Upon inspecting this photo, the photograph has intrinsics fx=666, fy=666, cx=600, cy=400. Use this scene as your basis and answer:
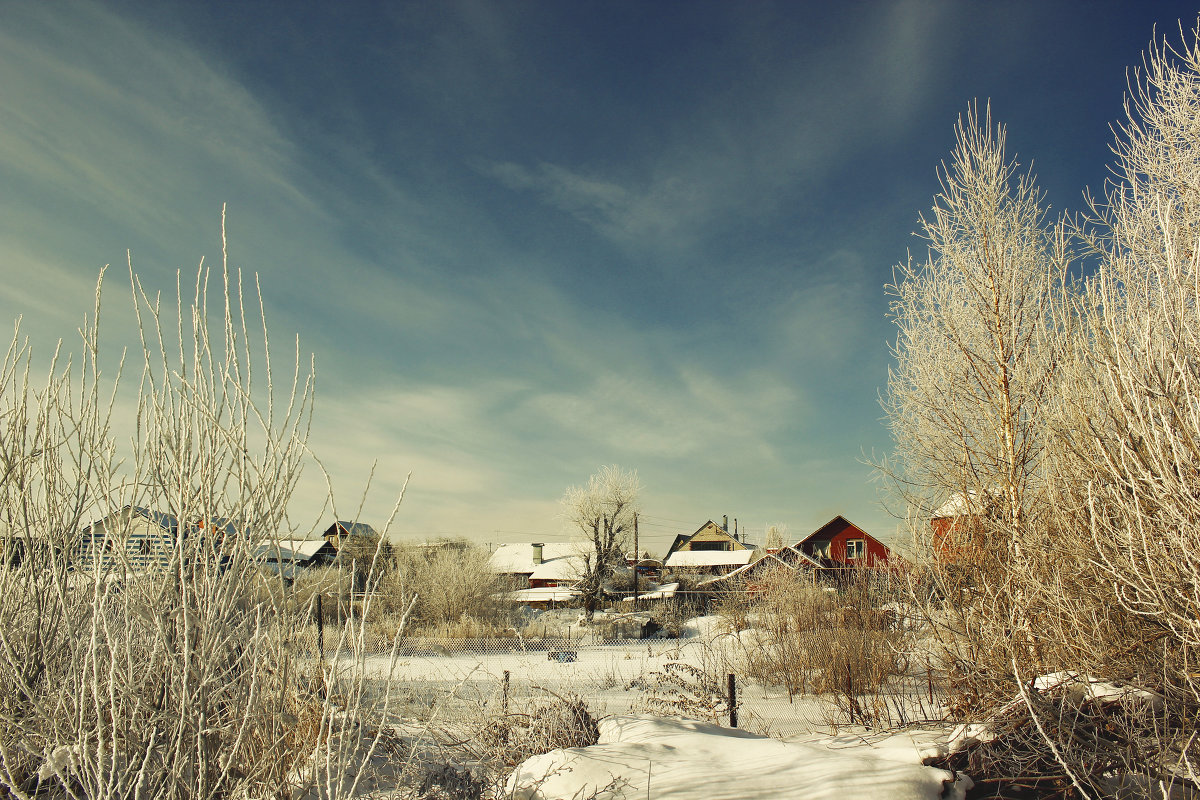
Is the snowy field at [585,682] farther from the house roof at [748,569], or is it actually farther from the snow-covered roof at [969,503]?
the house roof at [748,569]

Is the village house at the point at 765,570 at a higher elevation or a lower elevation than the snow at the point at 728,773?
higher

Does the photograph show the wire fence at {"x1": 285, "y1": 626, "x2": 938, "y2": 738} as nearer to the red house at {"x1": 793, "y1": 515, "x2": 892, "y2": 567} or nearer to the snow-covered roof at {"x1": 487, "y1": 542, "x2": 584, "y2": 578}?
the red house at {"x1": 793, "y1": 515, "x2": 892, "y2": 567}

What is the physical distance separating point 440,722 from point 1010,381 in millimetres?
6849

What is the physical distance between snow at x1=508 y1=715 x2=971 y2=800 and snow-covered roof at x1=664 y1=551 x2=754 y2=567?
126 feet

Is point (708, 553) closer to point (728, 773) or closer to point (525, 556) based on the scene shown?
point (525, 556)

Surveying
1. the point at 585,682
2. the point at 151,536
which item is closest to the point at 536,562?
the point at 585,682

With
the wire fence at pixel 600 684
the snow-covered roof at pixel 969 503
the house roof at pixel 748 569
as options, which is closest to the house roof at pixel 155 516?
the wire fence at pixel 600 684

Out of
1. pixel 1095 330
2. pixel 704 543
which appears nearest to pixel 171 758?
pixel 1095 330

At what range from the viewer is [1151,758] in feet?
13.4

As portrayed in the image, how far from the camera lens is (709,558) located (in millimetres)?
44656

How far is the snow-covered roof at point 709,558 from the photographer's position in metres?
42.6

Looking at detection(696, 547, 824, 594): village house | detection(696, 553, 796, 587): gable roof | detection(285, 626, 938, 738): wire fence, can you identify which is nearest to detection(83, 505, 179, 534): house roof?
detection(285, 626, 938, 738): wire fence

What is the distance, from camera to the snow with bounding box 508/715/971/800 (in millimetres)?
3893

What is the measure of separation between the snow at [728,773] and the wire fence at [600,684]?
91cm
